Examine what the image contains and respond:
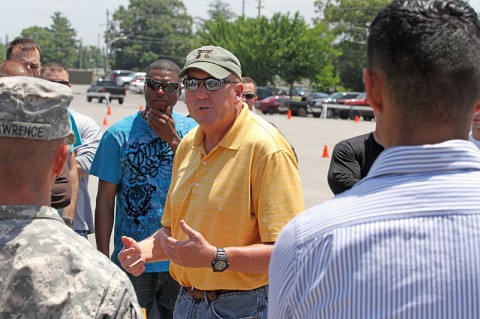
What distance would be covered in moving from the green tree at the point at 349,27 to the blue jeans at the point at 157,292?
88.6 m

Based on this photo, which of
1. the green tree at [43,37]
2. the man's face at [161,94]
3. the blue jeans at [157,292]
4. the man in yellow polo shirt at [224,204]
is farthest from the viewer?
the green tree at [43,37]

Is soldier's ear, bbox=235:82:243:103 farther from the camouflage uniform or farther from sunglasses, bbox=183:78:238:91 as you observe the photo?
the camouflage uniform

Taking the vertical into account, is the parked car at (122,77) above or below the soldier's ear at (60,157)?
below

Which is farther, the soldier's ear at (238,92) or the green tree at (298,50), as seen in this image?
the green tree at (298,50)

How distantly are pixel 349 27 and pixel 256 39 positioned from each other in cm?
3308

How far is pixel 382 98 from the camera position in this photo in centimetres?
192

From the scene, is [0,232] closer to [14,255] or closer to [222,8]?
[14,255]

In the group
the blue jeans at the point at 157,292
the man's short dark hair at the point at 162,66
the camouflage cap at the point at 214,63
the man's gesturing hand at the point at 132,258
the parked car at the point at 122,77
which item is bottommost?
the parked car at the point at 122,77

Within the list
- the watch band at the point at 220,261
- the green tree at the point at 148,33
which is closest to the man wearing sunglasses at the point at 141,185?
the watch band at the point at 220,261

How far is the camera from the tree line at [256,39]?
69750 millimetres

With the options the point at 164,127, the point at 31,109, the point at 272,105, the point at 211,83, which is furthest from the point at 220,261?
the point at 272,105

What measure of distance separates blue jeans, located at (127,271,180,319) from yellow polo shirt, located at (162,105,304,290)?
1080 millimetres

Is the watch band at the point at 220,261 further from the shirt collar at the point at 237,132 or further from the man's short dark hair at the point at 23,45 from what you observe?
the man's short dark hair at the point at 23,45

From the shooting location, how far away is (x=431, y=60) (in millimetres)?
1832
